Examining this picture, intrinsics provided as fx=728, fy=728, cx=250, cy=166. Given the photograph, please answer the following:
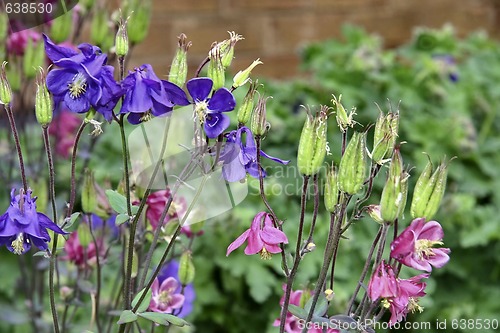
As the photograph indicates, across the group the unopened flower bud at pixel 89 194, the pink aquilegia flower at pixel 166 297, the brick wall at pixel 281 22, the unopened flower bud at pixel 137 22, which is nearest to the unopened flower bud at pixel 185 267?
the pink aquilegia flower at pixel 166 297

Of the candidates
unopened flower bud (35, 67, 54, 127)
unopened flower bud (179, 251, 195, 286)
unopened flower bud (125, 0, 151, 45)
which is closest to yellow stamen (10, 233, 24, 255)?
unopened flower bud (35, 67, 54, 127)

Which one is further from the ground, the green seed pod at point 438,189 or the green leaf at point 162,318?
the green seed pod at point 438,189

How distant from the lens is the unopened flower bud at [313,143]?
64cm

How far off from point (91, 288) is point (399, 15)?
208 cm

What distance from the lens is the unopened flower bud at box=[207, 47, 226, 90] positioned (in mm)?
665

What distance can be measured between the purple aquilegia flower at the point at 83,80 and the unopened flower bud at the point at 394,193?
248mm

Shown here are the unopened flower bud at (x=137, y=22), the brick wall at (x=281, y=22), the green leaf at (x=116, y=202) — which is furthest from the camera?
the brick wall at (x=281, y=22)

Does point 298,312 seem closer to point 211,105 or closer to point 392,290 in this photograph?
point 392,290

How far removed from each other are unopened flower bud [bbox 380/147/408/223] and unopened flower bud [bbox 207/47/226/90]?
0.17 metres

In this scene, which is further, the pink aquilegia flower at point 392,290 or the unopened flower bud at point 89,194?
the unopened flower bud at point 89,194

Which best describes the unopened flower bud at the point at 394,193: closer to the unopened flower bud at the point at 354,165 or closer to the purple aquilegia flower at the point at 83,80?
the unopened flower bud at the point at 354,165

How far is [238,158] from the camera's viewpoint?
66 centimetres

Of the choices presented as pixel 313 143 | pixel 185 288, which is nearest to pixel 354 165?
pixel 313 143

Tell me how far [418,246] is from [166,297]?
326 millimetres
